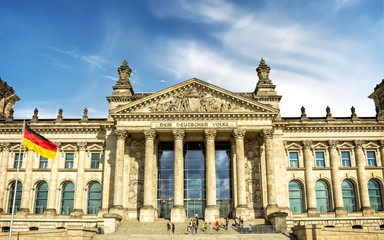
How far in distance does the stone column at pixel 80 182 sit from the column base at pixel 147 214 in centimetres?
947

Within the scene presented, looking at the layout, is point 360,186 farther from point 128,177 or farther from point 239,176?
point 128,177

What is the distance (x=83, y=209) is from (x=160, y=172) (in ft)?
35.4

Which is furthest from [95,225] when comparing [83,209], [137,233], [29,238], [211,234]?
[211,234]

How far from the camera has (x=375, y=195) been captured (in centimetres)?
5016

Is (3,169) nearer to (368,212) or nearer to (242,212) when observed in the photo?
(242,212)

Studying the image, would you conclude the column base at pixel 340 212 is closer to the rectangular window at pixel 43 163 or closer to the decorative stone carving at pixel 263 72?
the decorative stone carving at pixel 263 72

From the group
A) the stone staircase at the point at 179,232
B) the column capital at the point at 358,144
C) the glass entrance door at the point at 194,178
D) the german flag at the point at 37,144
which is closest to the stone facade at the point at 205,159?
the column capital at the point at 358,144

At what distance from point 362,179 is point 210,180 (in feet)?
67.1

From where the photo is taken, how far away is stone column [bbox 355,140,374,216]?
4781 cm

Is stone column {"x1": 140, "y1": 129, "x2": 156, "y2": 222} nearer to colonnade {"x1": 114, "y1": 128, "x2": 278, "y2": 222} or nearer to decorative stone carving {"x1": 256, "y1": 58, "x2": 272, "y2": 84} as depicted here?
colonnade {"x1": 114, "y1": 128, "x2": 278, "y2": 222}

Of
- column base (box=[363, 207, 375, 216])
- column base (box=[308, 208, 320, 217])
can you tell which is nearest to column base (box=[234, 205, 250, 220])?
column base (box=[308, 208, 320, 217])

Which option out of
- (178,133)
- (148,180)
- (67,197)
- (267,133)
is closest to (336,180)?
(267,133)

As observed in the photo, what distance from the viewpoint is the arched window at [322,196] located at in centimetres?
4928

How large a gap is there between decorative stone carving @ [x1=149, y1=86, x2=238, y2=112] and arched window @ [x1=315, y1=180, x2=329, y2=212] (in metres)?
15.4
